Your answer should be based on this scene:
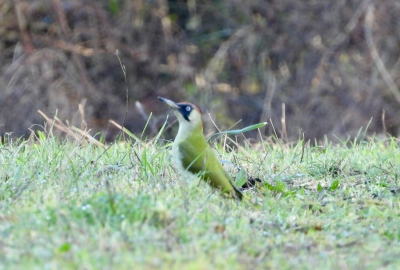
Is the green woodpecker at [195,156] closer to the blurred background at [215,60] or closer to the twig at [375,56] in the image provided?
the blurred background at [215,60]

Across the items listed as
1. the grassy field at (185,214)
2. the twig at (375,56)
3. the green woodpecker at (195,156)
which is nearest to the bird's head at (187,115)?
the green woodpecker at (195,156)

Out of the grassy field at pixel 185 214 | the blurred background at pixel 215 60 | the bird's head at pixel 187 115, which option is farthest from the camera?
the blurred background at pixel 215 60

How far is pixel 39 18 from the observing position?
12.4 metres

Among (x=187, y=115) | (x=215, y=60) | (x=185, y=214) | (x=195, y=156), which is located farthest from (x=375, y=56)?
(x=185, y=214)

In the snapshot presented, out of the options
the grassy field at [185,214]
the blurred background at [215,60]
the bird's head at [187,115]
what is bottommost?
the blurred background at [215,60]

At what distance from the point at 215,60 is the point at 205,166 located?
8.46 m

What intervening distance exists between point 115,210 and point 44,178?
3.94 feet

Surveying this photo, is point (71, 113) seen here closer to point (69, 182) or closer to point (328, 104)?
point (328, 104)

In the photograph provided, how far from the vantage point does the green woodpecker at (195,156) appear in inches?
179

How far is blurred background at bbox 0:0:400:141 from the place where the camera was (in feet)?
39.9

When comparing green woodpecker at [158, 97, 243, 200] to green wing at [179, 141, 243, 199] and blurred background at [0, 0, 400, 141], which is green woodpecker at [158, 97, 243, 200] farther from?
blurred background at [0, 0, 400, 141]

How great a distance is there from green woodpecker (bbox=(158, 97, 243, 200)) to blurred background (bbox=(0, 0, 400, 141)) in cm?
697

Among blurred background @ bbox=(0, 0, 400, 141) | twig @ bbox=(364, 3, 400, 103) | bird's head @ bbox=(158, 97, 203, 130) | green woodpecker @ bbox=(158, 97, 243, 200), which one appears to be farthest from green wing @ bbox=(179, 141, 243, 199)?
twig @ bbox=(364, 3, 400, 103)

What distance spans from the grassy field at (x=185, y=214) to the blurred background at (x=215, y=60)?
259 inches
